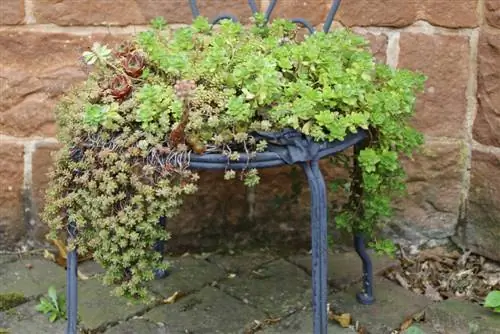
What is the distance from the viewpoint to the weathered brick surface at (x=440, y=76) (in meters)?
2.54

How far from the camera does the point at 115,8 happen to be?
255cm

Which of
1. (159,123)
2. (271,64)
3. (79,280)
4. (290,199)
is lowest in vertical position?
(79,280)

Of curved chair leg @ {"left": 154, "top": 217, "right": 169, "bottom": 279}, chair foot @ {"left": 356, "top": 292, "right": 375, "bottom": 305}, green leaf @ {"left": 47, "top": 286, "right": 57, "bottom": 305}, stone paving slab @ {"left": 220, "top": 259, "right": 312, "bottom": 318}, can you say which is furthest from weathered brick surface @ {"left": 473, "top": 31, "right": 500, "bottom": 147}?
green leaf @ {"left": 47, "top": 286, "right": 57, "bottom": 305}

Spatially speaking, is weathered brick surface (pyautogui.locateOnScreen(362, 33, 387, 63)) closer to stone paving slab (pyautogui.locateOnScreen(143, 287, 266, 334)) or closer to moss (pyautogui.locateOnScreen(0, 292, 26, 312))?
stone paving slab (pyautogui.locateOnScreen(143, 287, 266, 334))

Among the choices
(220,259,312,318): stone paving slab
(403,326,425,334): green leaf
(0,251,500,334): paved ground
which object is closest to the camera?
(403,326,425,334): green leaf

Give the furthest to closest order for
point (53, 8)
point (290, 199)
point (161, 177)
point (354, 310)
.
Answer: point (290, 199) → point (53, 8) → point (354, 310) → point (161, 177)

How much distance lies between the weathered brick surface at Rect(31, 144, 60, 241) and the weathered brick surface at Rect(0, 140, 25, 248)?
0.04m

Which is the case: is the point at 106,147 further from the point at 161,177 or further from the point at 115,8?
the point at 115,8

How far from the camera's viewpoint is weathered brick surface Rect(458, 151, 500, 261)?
101 inches

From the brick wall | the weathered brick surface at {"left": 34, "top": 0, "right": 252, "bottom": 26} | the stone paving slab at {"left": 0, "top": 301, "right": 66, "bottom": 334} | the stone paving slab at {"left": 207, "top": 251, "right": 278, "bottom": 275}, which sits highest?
the weathered brick surface at {"left": 34, "top": 0, "right": 252, "bottom": 26}

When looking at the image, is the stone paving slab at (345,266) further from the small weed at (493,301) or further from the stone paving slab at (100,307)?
the stone paving slab at (100,307)

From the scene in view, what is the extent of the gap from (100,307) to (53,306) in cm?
14

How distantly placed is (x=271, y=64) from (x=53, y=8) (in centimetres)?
100

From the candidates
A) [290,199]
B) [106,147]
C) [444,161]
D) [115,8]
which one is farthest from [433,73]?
[106,147]
